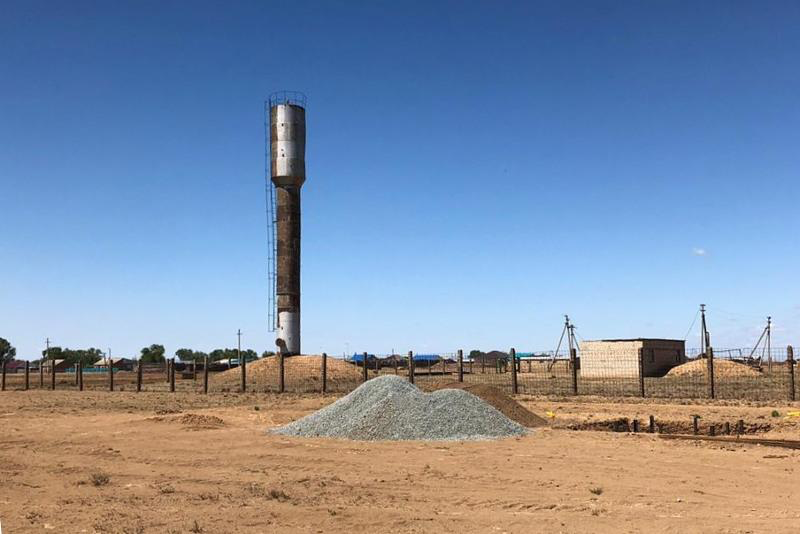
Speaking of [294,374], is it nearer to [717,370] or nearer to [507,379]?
[507,379]

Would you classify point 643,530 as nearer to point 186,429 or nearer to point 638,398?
point 186,429

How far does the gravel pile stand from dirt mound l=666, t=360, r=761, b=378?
2820cm

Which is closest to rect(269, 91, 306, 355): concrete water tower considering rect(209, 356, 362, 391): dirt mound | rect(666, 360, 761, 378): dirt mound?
rect(209, 356, 362, 391): dirt mound

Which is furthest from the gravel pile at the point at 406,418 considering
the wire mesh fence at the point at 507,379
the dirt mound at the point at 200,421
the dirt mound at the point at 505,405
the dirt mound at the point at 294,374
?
the dirt mound at the point at 294,374

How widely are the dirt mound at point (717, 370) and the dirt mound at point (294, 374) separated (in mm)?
19530

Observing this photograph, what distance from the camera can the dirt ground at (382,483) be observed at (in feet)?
29.2

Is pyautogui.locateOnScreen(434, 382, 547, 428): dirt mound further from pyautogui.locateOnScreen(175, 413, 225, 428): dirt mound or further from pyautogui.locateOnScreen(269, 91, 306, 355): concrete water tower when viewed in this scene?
pyautogui.locateOnScreen(269, 91, 306, 355): concrete water tower

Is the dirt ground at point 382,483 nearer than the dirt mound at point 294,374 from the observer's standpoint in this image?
Yes

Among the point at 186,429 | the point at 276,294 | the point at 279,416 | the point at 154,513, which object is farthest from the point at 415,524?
the point at 276,294

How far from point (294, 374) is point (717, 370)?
85.4 feet

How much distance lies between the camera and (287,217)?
49438 mm

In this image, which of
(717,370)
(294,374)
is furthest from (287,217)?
(717,370)

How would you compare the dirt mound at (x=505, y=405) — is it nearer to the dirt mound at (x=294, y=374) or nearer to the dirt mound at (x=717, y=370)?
the dirt mound at (x=294, y=374)

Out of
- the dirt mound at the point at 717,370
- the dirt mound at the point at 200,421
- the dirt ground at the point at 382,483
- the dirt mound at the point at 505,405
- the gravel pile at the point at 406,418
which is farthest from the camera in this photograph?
the dirt mound at the point at 717,370
